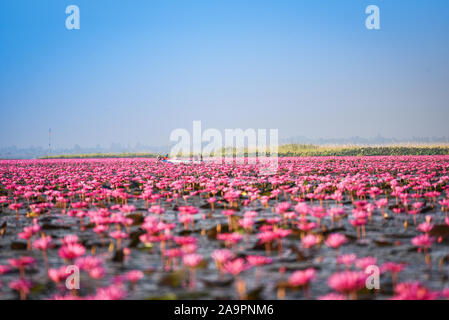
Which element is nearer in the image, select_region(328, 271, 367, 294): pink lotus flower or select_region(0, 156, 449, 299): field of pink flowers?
select_region(328, 271, 367, 294): pink lotus flower

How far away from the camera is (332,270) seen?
3.61m

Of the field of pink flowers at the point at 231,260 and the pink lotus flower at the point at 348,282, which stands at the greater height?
the pink lotus flower at the point at 348,282

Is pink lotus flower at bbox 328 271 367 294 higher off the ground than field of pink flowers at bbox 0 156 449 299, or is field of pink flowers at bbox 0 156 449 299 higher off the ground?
pink lotus flower at bbox 328 271 367 294

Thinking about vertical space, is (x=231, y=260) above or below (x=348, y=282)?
below

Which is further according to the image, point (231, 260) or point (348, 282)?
point (231, 260)

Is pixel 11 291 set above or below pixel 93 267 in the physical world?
below

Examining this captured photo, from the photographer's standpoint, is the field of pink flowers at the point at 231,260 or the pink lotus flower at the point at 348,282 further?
the field of pink flowers at the point at 231,260
